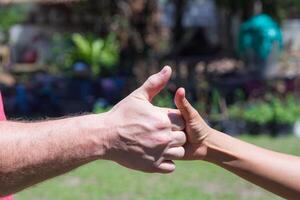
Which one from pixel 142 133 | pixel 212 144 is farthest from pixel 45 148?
pixel 212 144

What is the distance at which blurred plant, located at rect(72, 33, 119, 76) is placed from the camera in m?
17.4

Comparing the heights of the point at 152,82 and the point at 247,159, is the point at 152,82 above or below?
above

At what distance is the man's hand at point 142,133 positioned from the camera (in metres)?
2.30

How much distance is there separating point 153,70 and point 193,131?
42.2 feet

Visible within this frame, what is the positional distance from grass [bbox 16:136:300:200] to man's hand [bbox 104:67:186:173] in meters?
4.68

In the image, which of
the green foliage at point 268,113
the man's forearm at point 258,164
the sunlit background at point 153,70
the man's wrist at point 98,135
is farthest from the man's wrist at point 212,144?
the green foliage at point 268,113

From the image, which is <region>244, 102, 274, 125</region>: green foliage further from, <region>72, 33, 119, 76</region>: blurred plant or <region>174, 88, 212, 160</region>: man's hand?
<region>174, 88, 212, 160</region>: man's hand

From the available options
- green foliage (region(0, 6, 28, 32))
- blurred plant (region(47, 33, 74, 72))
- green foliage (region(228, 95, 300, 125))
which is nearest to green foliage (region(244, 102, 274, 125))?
green foliage (region(228, 95, 300, 125))

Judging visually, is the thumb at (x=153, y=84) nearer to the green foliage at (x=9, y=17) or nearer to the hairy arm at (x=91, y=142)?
the hairy arm at (x=91, y=142)

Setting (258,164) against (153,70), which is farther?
(153,70)

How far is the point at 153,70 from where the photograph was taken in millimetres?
15461

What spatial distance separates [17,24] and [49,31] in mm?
1363

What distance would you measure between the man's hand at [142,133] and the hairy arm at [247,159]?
0.24m

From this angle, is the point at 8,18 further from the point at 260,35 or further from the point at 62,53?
the point at 260,35
